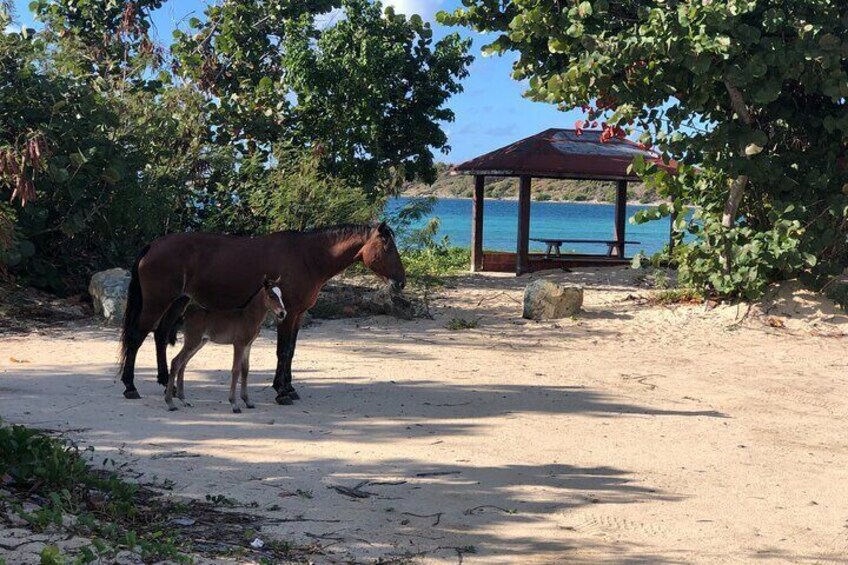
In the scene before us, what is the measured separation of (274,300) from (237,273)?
0.64 metres

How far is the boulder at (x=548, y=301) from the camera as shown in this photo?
14.7m

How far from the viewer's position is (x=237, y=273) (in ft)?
30.0

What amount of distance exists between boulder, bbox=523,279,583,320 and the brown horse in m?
5.51

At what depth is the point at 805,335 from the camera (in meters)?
13.7

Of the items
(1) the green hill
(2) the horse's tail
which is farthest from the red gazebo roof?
(1) the green hill

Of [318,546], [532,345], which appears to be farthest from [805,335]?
[318,546]

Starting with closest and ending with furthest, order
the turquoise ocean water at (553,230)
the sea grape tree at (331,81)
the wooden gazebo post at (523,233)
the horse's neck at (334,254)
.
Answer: the horse's neck at (334,254) < the sea grape tree at (331,81) < the wooden gazebo post at (523,233) < the turquoise ocean water at (553,230)

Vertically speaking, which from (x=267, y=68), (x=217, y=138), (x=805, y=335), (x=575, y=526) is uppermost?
(x=267, y=68)

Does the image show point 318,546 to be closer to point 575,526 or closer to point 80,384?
point 575,526

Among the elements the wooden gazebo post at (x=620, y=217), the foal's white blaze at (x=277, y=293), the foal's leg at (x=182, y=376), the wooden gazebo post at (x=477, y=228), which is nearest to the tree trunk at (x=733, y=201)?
the wooden gazebo post at (x=477, y=228)

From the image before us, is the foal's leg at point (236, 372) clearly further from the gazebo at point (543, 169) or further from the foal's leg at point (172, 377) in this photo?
the gazebo at point (543, 169)

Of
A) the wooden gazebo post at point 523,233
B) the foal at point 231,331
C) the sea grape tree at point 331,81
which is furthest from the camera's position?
the wooden gazebo post at point 523,233

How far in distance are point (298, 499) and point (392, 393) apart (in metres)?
3.53

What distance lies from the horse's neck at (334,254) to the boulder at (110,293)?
4.59 m
